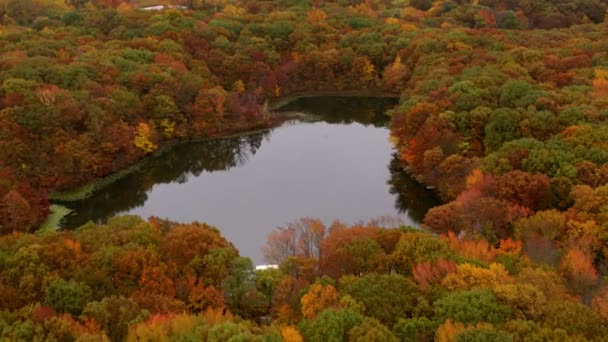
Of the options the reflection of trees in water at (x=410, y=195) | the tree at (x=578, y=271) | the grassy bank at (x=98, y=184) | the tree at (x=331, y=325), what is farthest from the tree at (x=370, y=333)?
the grassy bank at (x=98, y=184)

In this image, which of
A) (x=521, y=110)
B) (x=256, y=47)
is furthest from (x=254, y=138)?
(x=521, y=110)

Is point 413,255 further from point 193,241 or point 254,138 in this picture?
point 254,138

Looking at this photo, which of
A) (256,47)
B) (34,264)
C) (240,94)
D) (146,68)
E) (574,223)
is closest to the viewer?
(34,264)

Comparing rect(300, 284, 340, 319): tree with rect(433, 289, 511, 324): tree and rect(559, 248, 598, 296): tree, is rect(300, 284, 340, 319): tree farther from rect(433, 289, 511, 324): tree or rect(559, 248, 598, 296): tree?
rect(559, 248, 598, 296): tree

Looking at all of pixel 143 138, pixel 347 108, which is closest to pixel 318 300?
pixel 143 138

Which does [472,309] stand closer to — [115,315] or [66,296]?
[115,315]

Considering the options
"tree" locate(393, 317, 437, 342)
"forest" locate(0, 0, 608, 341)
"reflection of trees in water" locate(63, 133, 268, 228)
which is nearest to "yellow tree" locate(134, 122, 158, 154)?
"forest" locate(0, 0, 608, 341)
